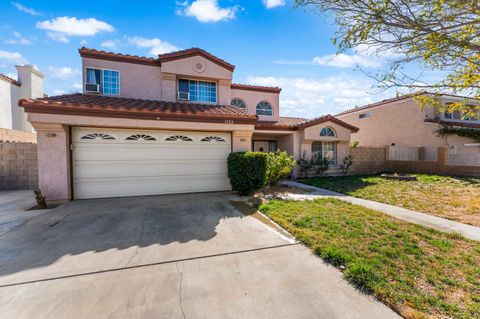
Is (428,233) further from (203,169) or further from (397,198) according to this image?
(203,169)

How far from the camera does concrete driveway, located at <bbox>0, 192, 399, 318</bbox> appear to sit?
257 cm

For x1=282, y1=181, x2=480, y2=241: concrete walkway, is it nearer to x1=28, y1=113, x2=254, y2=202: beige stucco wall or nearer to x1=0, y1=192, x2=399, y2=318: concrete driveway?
x1=0, y1=192, x2=399, y2=318: concrete driveway

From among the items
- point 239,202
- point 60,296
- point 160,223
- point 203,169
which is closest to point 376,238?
point 239,202

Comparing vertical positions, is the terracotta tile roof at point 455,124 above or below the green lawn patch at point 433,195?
above

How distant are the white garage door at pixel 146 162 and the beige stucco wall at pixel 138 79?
3412 mm

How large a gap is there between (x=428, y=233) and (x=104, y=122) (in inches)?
420

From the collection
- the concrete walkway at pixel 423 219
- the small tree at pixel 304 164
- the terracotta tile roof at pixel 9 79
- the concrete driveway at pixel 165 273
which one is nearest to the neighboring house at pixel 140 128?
the concrete driveway at pixel 165 273

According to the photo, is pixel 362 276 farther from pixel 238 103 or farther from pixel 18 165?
pixel 18 165

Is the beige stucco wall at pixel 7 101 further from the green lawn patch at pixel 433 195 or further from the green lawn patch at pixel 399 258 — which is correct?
the green lawn patch at pixel 433 195

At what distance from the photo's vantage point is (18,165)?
32.2ft

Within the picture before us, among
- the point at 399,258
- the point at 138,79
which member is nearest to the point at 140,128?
the point at 138,79

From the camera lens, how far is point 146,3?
812 centimetres

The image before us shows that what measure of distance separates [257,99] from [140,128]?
9.44 m

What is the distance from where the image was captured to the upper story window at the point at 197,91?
11180mm
